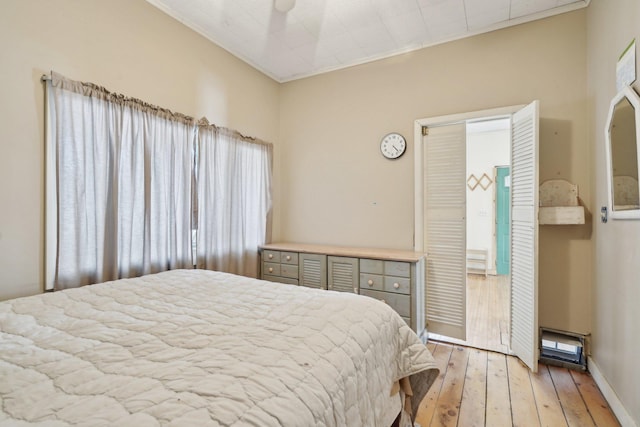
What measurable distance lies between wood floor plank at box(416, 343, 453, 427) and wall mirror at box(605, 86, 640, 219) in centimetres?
152

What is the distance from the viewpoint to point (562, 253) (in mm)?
2434

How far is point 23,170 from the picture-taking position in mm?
1702

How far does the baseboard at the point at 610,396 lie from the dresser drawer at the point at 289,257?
8.10 ft

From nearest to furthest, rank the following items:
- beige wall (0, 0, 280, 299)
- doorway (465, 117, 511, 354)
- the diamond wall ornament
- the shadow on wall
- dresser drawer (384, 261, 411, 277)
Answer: beige wall (0, 0, 280, 299), the shadow on wall, dresser drawer (384, 261, 411, 277), doorway (465, 117, 511, 354), the diamond wall ornament

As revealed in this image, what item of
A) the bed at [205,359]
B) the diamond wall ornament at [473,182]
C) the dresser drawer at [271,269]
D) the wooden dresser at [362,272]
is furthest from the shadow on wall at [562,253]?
the diamond wall ornament at [473,182]

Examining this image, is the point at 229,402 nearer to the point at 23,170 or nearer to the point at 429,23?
the point at 23,170

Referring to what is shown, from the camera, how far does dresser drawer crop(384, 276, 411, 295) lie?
254 centimetres

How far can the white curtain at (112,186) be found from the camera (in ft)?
5.92

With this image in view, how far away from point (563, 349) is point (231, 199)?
124 inches

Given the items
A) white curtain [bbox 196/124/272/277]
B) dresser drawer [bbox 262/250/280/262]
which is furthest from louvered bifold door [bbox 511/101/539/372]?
white curtain [bbox 196/124/272/277]

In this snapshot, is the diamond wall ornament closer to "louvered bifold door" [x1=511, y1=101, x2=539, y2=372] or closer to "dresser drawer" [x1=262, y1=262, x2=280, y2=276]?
"louvered bifold door" [x1=511, y1=101, x2=539, y2=372]

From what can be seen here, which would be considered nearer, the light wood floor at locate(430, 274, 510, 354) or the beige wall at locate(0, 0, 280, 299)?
the beige wall at locate(0, 0, 280, 299)

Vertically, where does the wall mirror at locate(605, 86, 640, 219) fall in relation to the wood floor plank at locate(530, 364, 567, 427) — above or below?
above

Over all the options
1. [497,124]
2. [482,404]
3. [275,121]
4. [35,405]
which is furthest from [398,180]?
[497,124]
